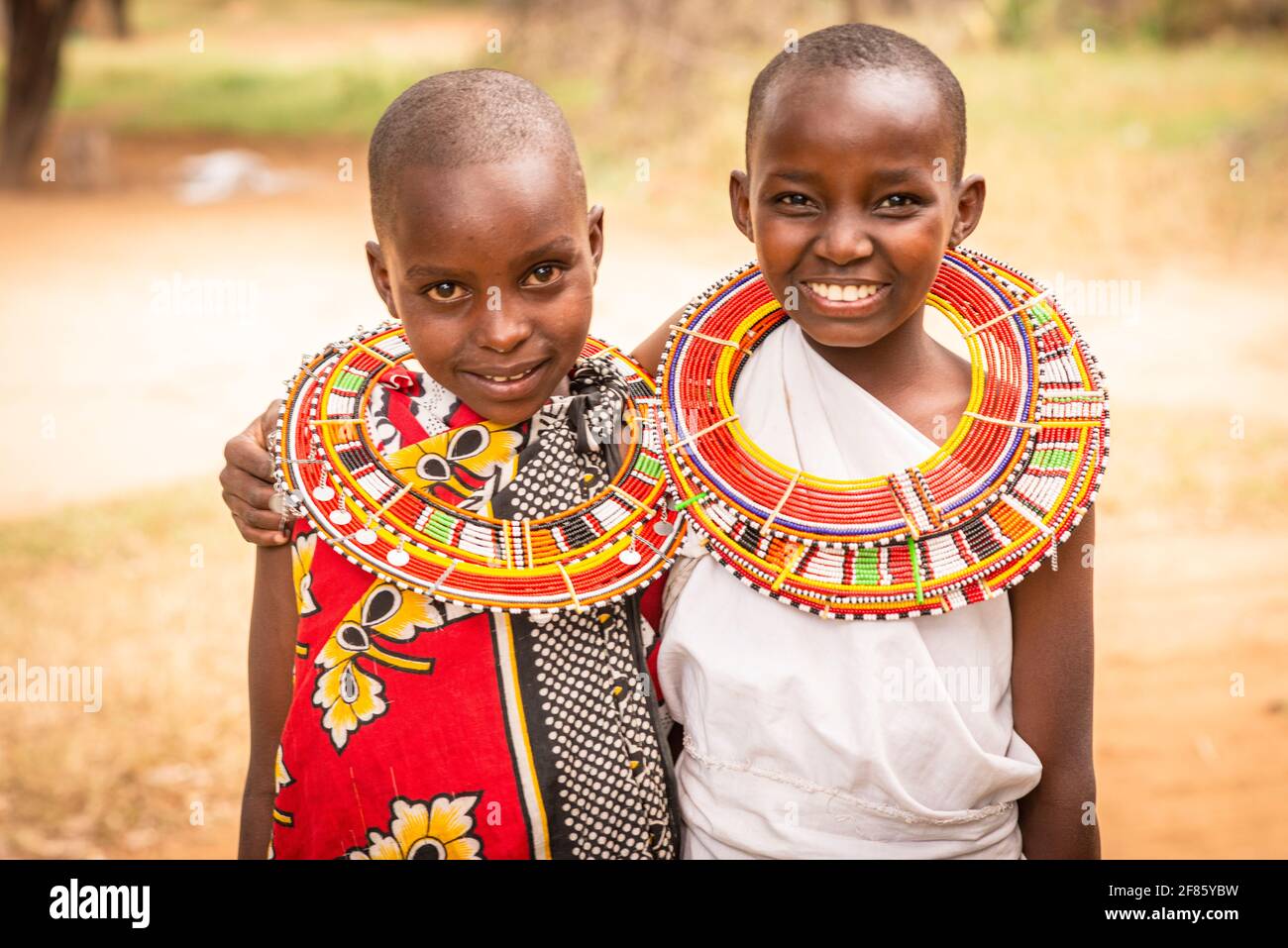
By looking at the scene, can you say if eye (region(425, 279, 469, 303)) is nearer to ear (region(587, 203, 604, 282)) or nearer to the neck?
ear (region(587, 203, 604, 282))

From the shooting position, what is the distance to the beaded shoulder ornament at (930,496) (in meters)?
1.95

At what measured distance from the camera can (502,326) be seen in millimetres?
1887

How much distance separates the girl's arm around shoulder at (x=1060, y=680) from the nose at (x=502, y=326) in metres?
0.83

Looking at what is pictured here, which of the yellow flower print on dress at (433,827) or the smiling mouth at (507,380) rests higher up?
the smiling mouth at (507,380)

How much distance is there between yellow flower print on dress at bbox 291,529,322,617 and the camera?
2057 millimetres

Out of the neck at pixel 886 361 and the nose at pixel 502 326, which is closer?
the nose at pixel 502 326

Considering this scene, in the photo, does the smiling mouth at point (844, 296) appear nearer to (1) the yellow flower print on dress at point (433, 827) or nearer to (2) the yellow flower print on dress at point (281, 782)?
(1) the yellow flower print on dress at point (433, 827)

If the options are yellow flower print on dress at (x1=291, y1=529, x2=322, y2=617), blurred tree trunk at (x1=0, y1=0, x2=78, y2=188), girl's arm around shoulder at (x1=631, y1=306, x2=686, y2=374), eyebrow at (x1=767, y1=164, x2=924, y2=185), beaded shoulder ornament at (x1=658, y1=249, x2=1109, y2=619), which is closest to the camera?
eyebrow at (x1=767, y1=164, x2=924, y2=185)

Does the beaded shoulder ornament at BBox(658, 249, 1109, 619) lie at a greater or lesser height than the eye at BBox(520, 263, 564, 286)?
lesser

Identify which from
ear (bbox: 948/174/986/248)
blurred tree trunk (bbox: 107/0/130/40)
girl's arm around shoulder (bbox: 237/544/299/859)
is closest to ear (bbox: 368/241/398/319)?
girl's arm around shoulder (bbox: 237/544/299/859)

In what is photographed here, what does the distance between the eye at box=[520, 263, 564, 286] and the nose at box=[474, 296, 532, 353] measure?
0.04 m

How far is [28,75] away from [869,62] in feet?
43.8

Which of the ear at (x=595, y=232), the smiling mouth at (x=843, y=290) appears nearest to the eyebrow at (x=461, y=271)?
the ear at (x=595, y=232)
